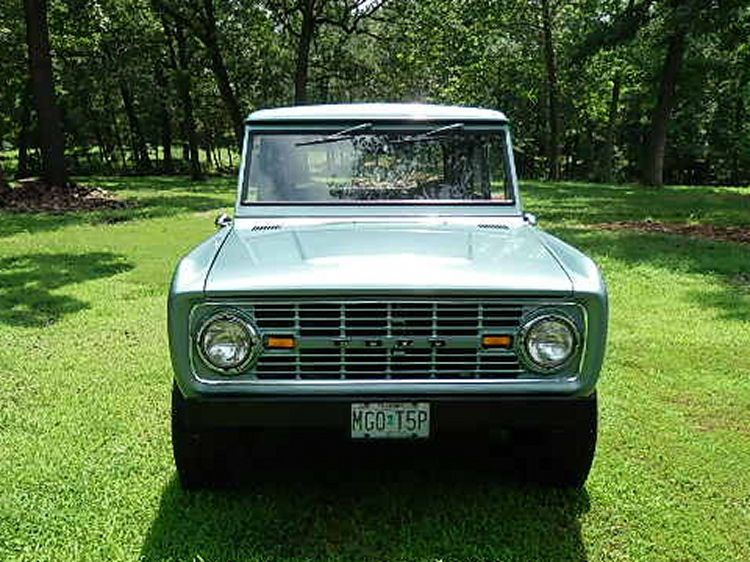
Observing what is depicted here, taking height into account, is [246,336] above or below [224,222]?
below

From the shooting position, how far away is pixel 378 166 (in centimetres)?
465

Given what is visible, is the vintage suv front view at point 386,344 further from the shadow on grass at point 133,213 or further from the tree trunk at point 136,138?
the tree trunk at point 136,138

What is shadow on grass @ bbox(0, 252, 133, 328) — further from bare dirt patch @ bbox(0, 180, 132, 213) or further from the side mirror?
bare dirt patch @ bbox(0, 180, 132, 213)

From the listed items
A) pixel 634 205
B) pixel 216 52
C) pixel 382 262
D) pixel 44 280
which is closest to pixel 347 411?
pixel 382 262

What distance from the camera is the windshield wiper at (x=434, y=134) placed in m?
4.69

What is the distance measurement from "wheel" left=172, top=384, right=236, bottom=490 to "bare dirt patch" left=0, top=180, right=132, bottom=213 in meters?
14.5

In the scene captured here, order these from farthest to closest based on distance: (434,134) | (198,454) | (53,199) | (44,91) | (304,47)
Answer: (304,47), (44,91), (53,199), (434,134), (198,454)

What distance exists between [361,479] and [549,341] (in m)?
1.34

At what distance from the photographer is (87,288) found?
8930 mm

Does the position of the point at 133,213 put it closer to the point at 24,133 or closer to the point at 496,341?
the point at 496,341

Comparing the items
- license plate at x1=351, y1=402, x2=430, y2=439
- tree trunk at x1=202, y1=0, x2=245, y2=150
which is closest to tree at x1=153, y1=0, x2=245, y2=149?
tree trunk at x1=202, y1=0, x2=245, y2=150

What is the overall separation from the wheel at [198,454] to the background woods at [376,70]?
47.3 feet

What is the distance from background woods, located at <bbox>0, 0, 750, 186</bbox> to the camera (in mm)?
21172

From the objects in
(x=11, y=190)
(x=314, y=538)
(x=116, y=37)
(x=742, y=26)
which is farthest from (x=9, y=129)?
(x=314, y=538)
